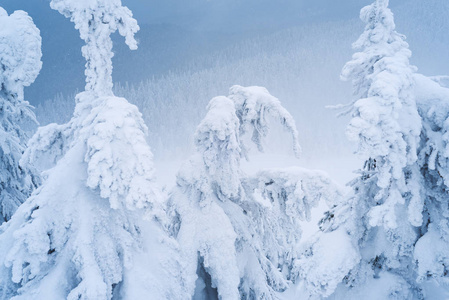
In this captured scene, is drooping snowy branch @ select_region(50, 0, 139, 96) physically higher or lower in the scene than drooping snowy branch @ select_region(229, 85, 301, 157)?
higher

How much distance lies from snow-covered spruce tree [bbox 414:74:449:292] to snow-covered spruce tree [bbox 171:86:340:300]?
171 centimetres

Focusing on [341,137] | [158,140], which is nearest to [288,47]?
[341,137]

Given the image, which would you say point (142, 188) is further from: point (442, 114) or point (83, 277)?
point (442, 114)

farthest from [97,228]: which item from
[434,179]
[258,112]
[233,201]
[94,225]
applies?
[434,179]

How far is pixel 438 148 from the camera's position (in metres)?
4.61

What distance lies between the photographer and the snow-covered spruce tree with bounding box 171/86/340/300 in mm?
5426

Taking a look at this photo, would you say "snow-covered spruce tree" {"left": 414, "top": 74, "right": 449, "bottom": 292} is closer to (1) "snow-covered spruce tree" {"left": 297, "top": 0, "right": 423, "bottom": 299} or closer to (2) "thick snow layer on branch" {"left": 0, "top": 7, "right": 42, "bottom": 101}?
(1) "snow-covered spruce tree" {"left": 297, "top": 0, "right": 423, "bottom": 299}

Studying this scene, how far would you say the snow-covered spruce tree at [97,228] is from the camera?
3674mm

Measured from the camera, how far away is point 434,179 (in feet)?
16.7

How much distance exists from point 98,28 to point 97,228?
357 centimetres

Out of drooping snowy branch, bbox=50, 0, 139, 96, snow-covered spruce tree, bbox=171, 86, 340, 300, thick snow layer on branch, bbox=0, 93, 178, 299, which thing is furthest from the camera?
snow-covered spruce tree, bbox=171, 86, 340, 300

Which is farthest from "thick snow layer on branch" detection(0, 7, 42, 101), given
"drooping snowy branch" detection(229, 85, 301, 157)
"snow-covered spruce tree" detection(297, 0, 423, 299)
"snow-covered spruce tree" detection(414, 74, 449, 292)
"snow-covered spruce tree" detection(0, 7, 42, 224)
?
"snow-covered spruce tree" detection(414, 74, 449, 292)

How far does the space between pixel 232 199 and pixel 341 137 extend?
8537cm

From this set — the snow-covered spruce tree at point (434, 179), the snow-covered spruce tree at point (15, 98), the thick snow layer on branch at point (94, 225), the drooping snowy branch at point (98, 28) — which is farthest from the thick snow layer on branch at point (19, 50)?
the snow-covered spruce tree at point (434, 179)
